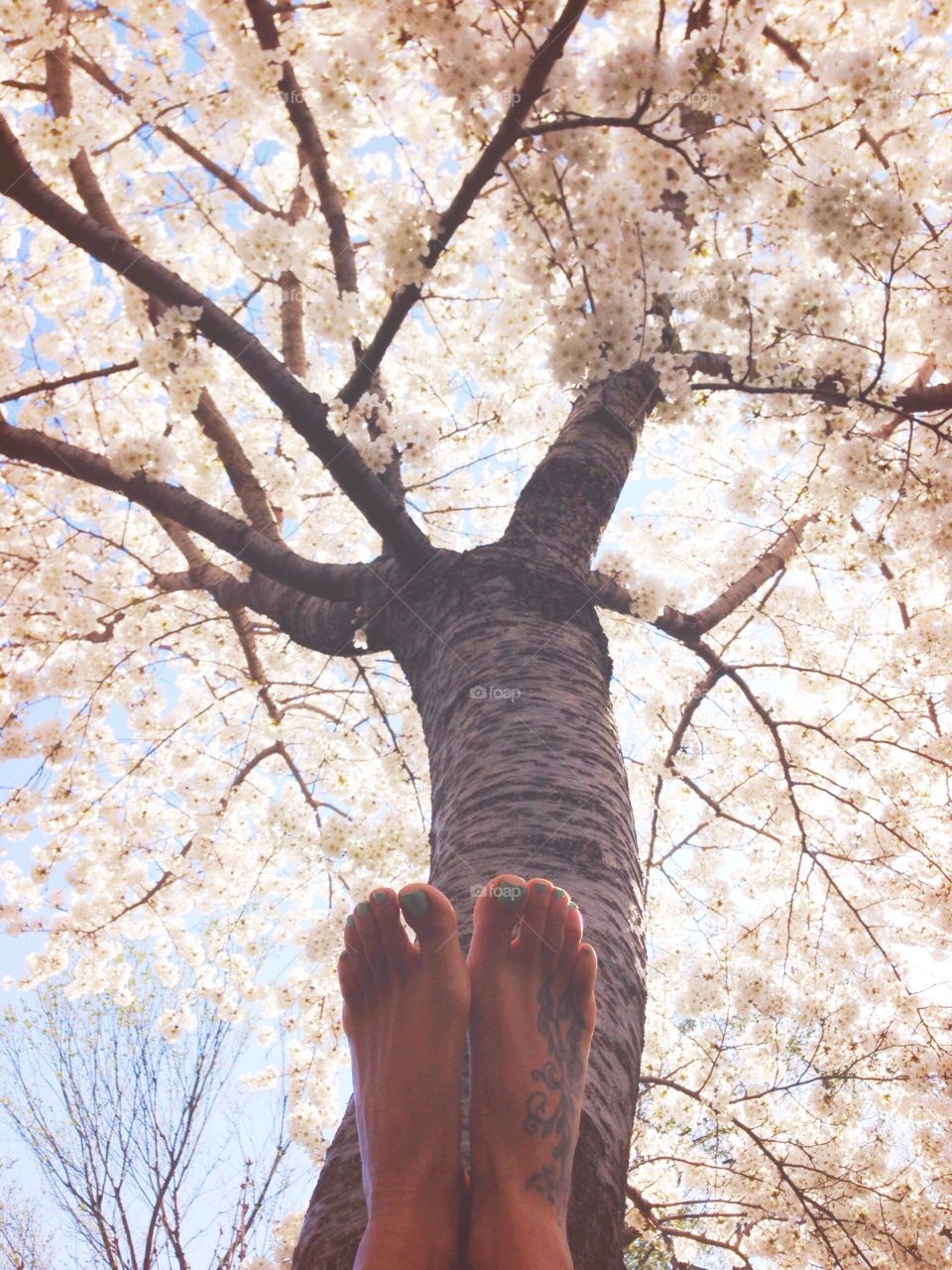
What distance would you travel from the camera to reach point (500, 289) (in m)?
3.84

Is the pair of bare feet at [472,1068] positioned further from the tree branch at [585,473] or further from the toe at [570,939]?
the tree branch at [585,473]

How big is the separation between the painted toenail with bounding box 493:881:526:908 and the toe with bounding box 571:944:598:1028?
16cm

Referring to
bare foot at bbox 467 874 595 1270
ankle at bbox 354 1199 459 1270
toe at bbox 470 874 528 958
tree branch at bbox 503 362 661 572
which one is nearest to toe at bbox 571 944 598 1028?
bare foot at bbox 467 874 595 1270

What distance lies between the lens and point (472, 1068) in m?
1.28

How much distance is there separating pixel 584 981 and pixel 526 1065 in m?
0.21

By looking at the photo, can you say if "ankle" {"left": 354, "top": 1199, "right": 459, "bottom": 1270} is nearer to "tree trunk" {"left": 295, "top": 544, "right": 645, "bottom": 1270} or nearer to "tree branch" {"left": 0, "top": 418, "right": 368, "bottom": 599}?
"tree trunk" {"left": 295, "top": 544, "right": 645, "bottom": 1270}

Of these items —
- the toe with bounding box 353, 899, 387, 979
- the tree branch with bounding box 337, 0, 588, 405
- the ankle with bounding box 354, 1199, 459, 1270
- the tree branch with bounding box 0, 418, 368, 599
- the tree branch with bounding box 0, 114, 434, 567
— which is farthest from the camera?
the tree branch with bounding box 0, 418, 368, 599

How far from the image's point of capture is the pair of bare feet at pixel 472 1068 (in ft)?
3.34

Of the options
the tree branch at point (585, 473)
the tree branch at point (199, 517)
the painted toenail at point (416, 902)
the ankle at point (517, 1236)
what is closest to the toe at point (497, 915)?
the painted toenail at point (416, 902)

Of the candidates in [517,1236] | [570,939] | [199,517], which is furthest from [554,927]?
[199,517]

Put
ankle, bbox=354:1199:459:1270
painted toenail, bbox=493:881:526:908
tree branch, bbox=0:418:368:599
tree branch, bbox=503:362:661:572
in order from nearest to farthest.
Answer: ankle, bbox=354:1199:459:1270 < painted toenail, bbox=493:881:526:908 < tree branch, bbox=503:362:661:572 < tree branch, bbox=0:418:368:599

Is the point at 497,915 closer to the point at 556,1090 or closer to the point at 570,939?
the point at 570,939

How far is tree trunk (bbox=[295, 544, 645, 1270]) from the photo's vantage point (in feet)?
3.81

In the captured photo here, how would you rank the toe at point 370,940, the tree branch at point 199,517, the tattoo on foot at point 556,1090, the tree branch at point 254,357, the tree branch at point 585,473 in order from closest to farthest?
the tattoo on foot at point 556,1090
the toe at point 370,940
the tree branch at point 254,357
the tree branch at point 585,473
the tree branch at point 199,517
